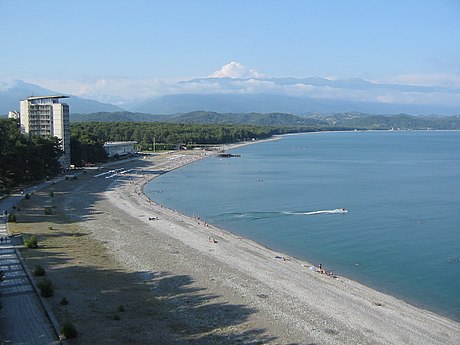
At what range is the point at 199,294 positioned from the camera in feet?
56.9

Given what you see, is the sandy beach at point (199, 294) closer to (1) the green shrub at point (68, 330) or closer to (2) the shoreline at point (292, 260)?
(2) the shoreline at point (292, 260)

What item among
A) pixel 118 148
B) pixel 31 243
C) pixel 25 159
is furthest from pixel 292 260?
pixel 118 148

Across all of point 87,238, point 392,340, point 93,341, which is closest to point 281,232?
point 87,238

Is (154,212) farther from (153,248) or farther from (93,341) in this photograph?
(93,341)

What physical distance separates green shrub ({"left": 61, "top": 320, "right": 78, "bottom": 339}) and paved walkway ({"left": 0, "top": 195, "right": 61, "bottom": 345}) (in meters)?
0.21

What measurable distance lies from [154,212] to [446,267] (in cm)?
1877

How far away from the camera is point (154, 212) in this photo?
3450cm

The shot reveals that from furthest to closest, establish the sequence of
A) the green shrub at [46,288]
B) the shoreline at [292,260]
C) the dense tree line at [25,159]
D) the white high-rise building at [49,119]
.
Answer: the white high-rise building at [49,119] < the dense tree line at [25,159] < the shoreline at [292,260] < the green shrub at [46,288]

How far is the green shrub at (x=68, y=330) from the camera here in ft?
41.8

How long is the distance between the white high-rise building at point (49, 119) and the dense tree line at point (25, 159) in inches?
255

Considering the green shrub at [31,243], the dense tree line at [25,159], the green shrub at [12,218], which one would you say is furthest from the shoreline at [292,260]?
the dense tree line at [25,159]

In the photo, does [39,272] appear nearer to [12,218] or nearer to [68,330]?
[68,330]

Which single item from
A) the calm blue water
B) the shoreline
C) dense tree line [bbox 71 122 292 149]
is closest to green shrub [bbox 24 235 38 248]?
the shoreline

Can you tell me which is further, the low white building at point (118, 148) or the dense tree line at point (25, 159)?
the low white building at point (118, 148)
